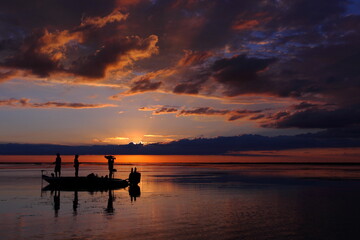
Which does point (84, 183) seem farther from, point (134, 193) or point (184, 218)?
point (184, 218)

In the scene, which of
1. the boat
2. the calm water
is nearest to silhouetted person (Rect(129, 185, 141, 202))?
the calm water

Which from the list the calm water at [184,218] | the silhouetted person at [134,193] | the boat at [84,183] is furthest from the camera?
the boat at [84,183]

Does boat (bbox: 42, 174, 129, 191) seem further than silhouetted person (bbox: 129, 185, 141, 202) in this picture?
Yes

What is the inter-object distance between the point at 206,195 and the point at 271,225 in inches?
651

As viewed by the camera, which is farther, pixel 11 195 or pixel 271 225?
pixel 11 195

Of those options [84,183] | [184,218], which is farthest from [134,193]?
[184,218]

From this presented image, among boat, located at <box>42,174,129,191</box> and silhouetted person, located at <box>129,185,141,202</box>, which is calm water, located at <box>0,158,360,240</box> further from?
boat, located at <box>42,174,129,191</box>

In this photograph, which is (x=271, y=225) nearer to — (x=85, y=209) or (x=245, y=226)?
(x=245, y=226)

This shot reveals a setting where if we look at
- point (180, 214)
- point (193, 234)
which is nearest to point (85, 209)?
point (180, 214)

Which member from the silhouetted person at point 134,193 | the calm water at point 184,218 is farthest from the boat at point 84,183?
the calm water at point 184,218

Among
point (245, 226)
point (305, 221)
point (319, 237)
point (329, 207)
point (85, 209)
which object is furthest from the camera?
point (329, 207)

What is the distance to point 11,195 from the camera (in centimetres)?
3650

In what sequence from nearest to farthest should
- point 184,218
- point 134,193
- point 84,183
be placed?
point 184,218 → point 134,193 → point 84,183

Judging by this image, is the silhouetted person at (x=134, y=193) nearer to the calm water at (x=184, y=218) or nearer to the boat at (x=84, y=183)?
the calm water at (x=184, y=218)
